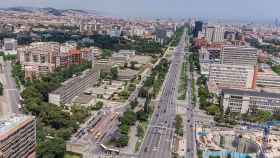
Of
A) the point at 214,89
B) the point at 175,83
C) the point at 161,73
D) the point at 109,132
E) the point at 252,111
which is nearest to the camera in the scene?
the point at 109,132

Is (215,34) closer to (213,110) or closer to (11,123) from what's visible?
(213,110)

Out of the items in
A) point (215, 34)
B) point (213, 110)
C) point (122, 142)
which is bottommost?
point (122, 142)

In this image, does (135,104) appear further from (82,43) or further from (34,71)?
(82,43)

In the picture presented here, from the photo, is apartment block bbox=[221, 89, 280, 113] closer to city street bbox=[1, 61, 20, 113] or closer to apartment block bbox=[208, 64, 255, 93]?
apartment block bbox=[208, 64, 255, 93]

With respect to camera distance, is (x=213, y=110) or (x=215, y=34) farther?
(x=215, y=34)

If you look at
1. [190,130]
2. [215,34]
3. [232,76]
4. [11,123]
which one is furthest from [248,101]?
[215,34]

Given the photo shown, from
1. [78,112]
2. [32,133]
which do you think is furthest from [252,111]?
[32,133]

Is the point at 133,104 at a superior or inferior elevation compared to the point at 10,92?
inferior
